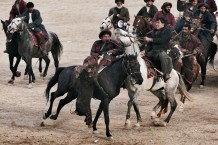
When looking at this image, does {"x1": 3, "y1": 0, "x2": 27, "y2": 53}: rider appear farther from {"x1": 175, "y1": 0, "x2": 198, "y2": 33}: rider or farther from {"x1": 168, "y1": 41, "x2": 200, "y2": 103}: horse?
{"x1": 168, "y1": 41, "x2": 200, "y2": 103}: horse

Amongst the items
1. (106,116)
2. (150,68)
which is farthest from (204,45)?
(106,116)

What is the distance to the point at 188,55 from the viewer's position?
20.7 meters

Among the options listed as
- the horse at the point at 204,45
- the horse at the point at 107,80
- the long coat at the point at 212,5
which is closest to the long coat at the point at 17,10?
the horse at the point at 204,45

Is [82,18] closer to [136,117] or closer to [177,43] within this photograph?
[177,43]

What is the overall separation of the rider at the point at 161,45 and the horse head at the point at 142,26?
2921mm

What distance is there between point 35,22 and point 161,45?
22.6 feet

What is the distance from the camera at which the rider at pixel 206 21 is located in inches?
877

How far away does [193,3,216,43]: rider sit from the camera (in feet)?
73.0

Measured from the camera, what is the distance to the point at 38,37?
22828 mm

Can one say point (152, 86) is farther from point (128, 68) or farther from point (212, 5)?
point (212, 5)

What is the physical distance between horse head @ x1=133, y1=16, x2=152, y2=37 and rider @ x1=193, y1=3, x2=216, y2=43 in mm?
2805

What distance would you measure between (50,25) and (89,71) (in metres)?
21.3

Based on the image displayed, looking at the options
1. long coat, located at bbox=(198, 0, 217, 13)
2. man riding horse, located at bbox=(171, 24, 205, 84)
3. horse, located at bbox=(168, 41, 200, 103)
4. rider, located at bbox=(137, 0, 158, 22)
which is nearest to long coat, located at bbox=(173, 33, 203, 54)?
man riding horse, located at bbox=(171, 24, 205, 84)

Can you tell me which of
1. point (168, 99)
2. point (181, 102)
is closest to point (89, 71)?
point (168, 99)
